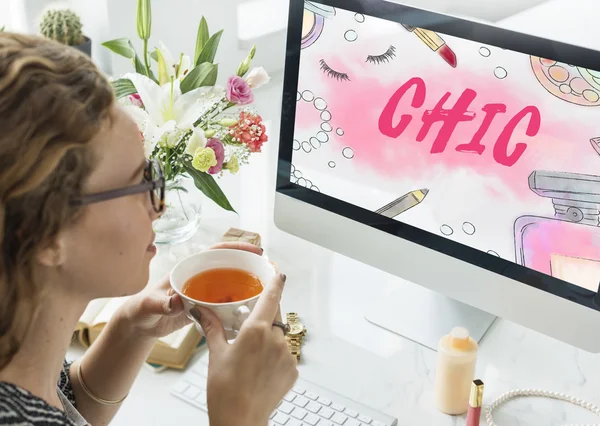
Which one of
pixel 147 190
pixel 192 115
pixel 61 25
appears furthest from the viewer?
pixel 61 25

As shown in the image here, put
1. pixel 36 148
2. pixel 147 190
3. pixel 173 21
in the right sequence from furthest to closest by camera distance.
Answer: pixel 173 21 → pixel 147 190 → pixel 36 148

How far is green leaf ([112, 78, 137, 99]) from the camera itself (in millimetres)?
1286

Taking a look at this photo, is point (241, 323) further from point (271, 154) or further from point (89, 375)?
point (271, 154)

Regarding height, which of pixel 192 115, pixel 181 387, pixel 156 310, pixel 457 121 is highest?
pixel 457 121

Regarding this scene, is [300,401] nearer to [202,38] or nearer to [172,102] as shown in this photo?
[172,102]

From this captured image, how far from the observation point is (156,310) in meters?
0.96

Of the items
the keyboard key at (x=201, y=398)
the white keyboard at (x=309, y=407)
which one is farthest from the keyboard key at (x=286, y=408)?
the keyboard key at (x=201, y=398)

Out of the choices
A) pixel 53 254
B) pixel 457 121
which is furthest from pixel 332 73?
pixel 53 254

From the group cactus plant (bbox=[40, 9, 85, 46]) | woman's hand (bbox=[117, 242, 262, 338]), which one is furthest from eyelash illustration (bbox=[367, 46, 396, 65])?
cactus plant (bbox=[40, 9, 85, 46])

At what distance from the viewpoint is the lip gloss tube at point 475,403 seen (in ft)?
3.12

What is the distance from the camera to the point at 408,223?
3.59 feet

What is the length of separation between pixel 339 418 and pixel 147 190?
43 centimetres

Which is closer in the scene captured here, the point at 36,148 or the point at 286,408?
the point at 36,148

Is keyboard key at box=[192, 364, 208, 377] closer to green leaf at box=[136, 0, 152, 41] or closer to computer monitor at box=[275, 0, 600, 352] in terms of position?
computer monitor at box=[275, 0, 600, 352]
